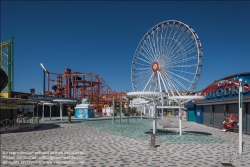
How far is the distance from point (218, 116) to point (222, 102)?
2.63m

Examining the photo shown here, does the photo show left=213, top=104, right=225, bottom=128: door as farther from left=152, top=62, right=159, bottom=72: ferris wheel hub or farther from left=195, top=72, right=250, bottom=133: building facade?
left=152, top=62, right=159, bottom=72: ferris wheel hub

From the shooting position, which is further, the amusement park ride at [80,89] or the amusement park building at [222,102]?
the amusement park ride at [80,89]

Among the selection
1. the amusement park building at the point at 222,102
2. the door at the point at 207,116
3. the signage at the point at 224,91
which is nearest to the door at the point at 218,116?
the amusement park building at the point at 222,102

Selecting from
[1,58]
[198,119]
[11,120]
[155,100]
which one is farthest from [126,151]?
[1,58]

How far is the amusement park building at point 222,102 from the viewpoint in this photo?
18552 millimetres

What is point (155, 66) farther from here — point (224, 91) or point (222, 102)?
point (222, 102)

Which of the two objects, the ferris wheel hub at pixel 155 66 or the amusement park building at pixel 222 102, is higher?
the ferris wheel hub at pixel 155 66

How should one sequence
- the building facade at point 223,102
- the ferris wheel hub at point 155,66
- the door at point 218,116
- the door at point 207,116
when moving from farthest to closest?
the door at point 207,116
the ferris wheel hub at point 155,66
the door at point 218,116
the building facade at point 223,102

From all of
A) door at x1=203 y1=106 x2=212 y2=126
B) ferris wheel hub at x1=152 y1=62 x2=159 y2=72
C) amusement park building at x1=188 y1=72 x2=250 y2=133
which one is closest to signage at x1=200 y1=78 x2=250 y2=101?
amusement park building at x1=188 y1=72 x2=250 y2=133

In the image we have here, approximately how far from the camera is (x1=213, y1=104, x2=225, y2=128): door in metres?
23.3

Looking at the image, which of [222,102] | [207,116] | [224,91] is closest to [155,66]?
[224,91]

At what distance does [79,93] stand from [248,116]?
171 ft

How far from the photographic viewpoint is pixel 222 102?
2233 cm

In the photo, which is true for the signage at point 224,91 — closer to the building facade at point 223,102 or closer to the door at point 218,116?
the building facade at point 223,102
